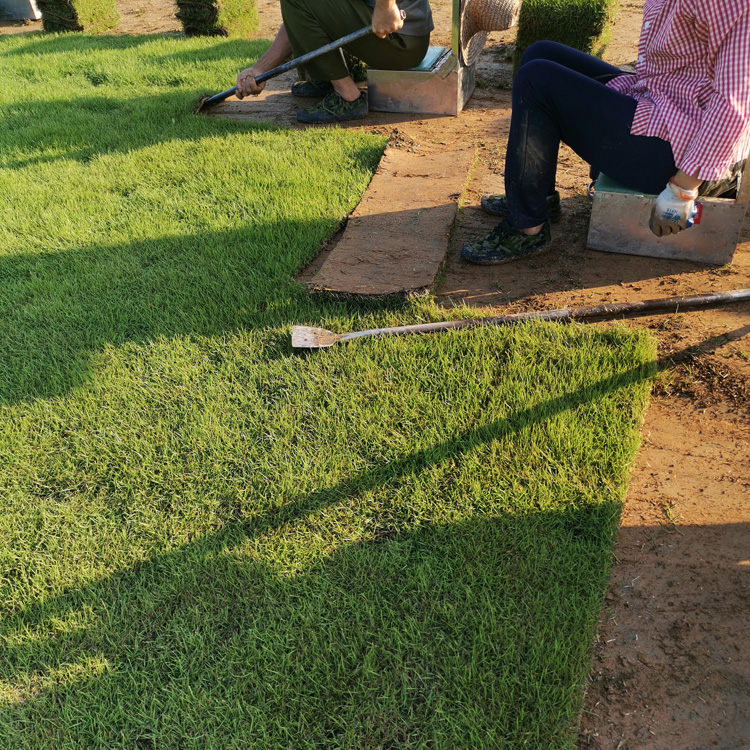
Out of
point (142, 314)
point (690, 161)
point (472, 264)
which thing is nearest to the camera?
point (690, 161)

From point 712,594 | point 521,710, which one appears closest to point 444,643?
point 521,710

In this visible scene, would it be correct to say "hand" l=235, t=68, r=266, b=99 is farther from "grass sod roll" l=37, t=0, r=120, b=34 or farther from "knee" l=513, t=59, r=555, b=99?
"grass sod roll" l=37, t=0, r=120, b=34

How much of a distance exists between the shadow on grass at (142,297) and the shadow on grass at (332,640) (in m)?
1.11

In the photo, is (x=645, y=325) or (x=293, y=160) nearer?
(x=645, y=325)

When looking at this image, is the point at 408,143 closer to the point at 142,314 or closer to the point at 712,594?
the point at 142,314

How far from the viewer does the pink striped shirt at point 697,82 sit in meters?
2.23

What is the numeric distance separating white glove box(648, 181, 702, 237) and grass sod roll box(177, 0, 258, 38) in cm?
629

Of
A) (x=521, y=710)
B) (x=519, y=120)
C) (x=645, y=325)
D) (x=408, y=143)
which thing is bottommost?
(x=521, y=710)

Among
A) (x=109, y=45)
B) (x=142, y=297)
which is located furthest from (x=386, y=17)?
(x=109, y=45)

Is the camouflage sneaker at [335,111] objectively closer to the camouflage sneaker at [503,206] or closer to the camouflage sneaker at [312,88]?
the camouflage sneaker at [312,88]

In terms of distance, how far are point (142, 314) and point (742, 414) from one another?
2645 mm

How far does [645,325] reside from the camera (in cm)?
291

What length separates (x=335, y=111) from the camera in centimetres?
518

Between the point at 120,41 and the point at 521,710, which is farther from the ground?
the point at 120,41
